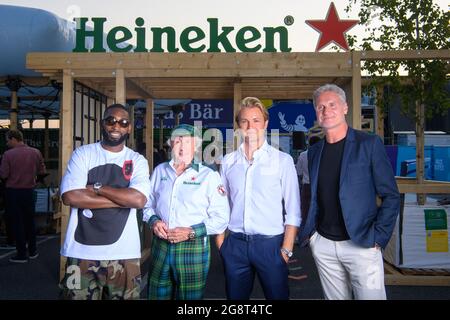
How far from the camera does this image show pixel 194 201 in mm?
2896

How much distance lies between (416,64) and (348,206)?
4197 millimetres

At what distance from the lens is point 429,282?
17.7ft

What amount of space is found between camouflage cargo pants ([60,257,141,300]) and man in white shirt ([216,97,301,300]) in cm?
63

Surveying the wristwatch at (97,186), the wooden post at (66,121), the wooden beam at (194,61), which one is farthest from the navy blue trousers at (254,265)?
the wooden post at (66,121)

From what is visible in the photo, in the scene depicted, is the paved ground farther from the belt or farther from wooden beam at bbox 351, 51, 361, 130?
the belt

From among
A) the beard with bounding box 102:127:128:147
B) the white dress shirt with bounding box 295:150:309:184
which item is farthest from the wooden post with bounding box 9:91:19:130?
the beard with bounding box 102:127:128:147

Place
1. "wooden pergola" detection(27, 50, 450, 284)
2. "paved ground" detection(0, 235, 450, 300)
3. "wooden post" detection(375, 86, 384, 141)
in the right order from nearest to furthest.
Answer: "paved ground" detection(0, 235, 450, 300)
"wooden pergola" detection(27, 50, 450, 284)
"wooden post" detection(375, 86, 384, 141)

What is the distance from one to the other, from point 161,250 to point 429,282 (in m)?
3.90

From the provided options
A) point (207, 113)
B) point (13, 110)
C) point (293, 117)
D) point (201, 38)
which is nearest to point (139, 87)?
point (201, 38)

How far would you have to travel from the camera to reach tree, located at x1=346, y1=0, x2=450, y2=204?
20.2ft

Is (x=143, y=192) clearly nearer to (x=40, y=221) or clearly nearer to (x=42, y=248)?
Result: (x=42, y=248)

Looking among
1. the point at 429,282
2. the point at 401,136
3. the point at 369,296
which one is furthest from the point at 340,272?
the point at 401,136

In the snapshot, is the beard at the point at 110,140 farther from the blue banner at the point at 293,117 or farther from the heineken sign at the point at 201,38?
the blue banner at the point at 293,117

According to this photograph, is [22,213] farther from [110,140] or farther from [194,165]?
[194,165]
